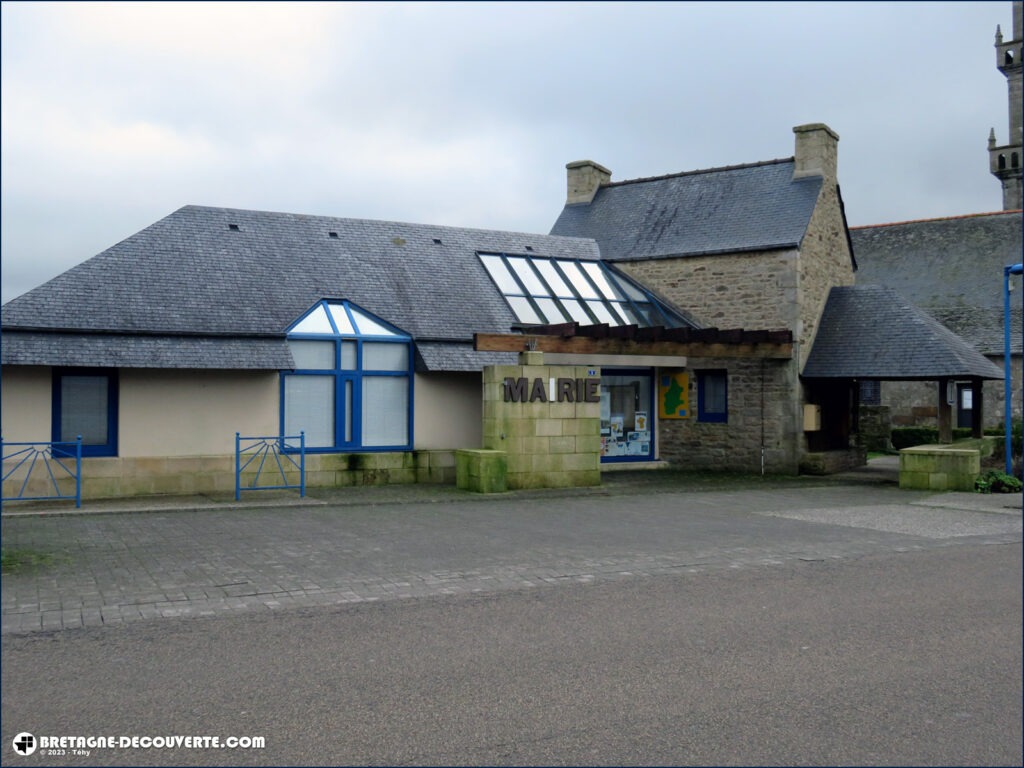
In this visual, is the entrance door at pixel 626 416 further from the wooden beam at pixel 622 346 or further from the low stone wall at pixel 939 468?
the low stone wall at pixel 939 468

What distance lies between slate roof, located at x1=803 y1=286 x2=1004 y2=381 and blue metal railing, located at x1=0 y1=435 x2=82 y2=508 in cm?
1409

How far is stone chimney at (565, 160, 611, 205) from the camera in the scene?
87.5 ft

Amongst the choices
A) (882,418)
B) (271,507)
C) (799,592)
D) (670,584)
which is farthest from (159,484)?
(882,418)

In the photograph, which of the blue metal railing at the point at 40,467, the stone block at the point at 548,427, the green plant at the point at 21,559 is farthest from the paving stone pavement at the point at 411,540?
the blue metal railing at the point at 40,467

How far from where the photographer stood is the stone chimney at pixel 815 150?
21641mm

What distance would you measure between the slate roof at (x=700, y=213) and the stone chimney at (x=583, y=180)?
1.08 feet

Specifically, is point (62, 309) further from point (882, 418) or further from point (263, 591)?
point (882, 418)

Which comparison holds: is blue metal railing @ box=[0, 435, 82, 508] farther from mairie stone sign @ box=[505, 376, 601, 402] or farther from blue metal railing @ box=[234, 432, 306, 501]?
mairie stone sign @ box=[505, 376, 601, 402]

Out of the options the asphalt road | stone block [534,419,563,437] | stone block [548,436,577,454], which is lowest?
the asphalt road

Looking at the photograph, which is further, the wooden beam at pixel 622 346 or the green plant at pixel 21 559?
the wooden beam at pixel 622 346

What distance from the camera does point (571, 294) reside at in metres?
21.2

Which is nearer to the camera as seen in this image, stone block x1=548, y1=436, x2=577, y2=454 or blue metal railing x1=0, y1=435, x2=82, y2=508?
blue metal railing x1=0, y1=435, x2=82, y2=508

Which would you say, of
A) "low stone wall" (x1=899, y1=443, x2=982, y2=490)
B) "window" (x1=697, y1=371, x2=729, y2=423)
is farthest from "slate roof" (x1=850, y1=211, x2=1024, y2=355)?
"low stone wall" (x1=899, y1=443, x2=982, y2=490)

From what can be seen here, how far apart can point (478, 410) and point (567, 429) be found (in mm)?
2600
